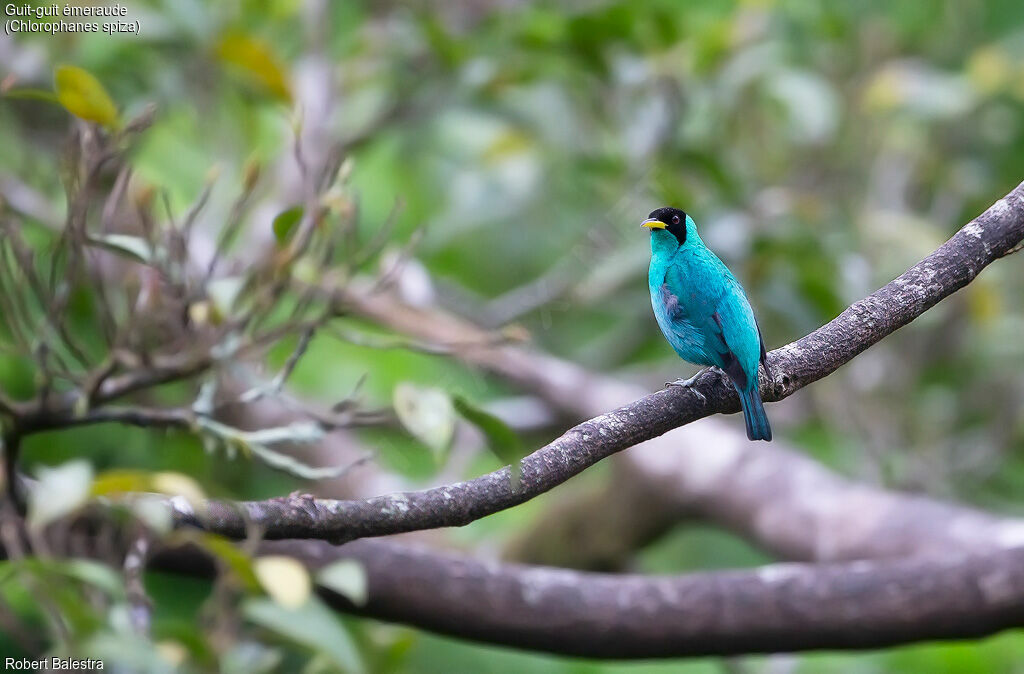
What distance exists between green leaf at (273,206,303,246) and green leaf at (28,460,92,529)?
0.87 metres

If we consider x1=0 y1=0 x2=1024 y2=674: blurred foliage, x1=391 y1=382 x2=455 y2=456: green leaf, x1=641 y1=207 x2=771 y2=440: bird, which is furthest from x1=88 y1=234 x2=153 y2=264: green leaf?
x1=0 y1=0 x2=1024 y2=674: blurred foliage

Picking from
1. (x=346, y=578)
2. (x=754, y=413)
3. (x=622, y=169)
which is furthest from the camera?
(x=622, y=169)

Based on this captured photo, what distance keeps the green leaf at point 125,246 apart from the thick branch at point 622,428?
0.68m

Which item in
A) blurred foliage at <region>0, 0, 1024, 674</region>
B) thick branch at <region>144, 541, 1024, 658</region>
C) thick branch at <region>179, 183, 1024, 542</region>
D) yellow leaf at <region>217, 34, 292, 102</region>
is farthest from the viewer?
blurred foliage at <region>0, 0, 1024, 674</region>

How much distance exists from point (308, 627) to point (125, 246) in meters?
0.88

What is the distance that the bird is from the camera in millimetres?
2217

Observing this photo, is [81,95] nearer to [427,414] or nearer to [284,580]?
[427,414]

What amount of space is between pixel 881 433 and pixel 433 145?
8.07 feet

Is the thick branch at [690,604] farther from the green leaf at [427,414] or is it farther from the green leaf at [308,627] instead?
the green leaf at [308,627]

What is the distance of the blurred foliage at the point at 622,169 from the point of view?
13.9 ft

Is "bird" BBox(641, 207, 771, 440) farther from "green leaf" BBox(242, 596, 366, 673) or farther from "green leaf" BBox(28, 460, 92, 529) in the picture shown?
"green leaf" BBox(28, 460, 92, 529)

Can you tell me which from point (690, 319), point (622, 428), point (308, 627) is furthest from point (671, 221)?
point (308, 627)

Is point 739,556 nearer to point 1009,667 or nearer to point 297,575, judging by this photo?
point 1009,667

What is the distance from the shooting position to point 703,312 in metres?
2.49
